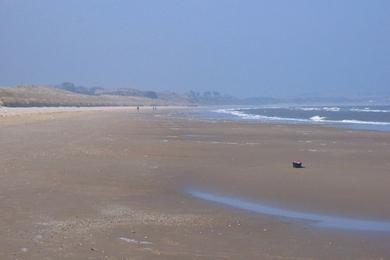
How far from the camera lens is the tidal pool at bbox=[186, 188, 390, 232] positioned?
1038 centimetres

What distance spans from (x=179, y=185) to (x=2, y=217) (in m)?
5.32

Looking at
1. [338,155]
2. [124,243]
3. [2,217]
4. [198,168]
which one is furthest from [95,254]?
[338,155]

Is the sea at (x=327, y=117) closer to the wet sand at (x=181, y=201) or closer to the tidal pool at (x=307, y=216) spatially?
the wet sand at (x=181, y=201)

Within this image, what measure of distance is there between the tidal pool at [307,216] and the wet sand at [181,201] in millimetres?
214

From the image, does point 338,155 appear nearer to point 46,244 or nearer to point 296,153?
point 296,153

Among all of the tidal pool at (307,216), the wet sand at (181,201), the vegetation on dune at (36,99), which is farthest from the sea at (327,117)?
the vegetation on dune at (36,99)

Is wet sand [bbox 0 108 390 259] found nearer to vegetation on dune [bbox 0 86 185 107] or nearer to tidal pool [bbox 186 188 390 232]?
tidal pool [bbox 186 188 390 232]

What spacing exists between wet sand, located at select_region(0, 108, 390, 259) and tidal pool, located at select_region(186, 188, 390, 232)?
0.21m

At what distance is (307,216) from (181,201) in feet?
8.97

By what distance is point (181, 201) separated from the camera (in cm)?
1270

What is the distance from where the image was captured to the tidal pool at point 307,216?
10375 millimetres

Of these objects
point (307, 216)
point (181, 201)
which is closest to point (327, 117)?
point (181, 201)

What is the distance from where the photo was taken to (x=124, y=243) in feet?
29.1

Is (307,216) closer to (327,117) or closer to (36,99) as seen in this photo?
(327,117)
